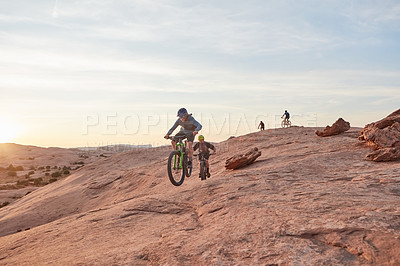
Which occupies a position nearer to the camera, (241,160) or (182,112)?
(182,112)

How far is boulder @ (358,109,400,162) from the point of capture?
11.4m

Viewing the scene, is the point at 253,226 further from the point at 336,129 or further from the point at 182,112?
the point at 336,129

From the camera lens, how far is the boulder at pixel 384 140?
11.4m

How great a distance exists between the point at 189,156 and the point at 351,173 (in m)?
5.35

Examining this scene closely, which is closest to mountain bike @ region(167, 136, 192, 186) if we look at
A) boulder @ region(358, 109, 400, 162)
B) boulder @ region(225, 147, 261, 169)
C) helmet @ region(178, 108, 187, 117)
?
helmet @ region(178, 108, 187, 117)

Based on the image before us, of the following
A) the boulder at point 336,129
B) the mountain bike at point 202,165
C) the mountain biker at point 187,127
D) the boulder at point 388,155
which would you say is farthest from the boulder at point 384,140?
the mountain biker at point 187,127

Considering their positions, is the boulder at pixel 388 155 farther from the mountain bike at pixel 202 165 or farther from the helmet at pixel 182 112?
the helmet at pixel 182 112

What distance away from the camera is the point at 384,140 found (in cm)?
1323

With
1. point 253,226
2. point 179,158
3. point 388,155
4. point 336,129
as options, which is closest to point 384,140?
point 388,155

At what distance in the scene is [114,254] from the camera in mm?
5727

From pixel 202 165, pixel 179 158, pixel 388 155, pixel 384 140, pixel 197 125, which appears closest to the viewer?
pixel 179 158

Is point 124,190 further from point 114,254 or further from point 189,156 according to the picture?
point 114,254

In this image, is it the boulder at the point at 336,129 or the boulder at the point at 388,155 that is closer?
the boulder at the point at 388,155

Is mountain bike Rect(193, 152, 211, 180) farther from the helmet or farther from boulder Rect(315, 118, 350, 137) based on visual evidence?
boulder Rect(315, 118, 350, 137)
